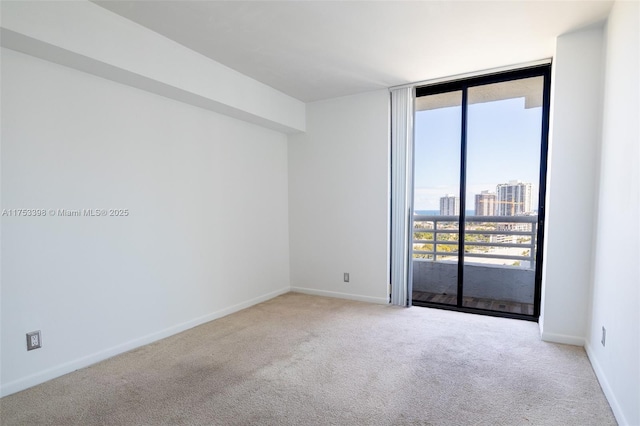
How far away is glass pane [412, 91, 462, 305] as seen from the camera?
3898 millimetres

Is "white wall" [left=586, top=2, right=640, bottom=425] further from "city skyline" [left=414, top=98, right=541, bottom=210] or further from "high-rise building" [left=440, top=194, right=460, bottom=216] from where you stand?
"high-rise building" [left=440, top=194, right=460, bottom=216]

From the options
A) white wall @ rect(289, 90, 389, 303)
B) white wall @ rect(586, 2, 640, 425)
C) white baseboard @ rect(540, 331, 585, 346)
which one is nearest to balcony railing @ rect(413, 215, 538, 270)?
white wall @ rect(289, 90, 389, 303)

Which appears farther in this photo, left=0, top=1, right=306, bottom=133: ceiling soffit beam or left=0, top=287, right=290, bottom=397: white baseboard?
left=0, top=287, right=290, bottom=397: white baseboard

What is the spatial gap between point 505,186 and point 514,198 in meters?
0.16

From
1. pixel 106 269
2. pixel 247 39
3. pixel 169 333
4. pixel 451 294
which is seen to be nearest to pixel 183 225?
pixel 106 269

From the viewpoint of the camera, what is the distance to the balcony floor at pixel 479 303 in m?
3.73

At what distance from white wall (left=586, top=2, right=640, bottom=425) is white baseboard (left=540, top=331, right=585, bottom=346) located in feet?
0.70

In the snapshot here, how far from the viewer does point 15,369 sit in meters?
2.15

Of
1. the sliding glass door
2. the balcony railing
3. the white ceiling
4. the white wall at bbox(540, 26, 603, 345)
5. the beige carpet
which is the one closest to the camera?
the beige carpet

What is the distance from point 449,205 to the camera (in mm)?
3957

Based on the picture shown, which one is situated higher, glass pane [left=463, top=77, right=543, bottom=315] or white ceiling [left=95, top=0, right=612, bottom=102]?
white ceiling [left=95, top=0, right=612, bottom=102]

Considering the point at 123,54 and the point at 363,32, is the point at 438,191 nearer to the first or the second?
the point at 363,32

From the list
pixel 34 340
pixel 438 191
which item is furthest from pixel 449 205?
pixel 34 340

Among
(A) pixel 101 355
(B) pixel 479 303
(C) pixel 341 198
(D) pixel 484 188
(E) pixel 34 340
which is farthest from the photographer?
(C) pixel 341 198
